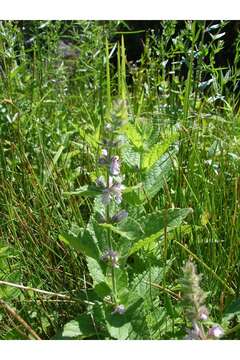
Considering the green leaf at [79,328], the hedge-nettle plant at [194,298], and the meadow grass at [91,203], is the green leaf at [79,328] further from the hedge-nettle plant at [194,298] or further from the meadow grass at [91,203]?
the hedge-nettle plant at [194,298]

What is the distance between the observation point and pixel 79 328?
4.78 feet

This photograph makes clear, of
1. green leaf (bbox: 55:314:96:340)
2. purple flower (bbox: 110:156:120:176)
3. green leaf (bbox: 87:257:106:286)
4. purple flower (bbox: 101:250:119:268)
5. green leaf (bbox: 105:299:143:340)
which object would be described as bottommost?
green leaf (bbox: 55:314:96:340)

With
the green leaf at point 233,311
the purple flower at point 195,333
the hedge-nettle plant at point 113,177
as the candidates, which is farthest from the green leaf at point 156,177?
the purple flower at point 195,333

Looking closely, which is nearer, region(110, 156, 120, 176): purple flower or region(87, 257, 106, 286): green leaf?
region(110, 156, 120, 176): purple flower

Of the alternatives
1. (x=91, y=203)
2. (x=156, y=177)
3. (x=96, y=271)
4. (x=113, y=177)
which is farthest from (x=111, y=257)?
(x=91, y=203)

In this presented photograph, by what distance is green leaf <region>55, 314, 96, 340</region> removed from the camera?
4.69 ft

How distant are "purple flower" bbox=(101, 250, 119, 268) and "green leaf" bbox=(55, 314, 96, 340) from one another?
17cm

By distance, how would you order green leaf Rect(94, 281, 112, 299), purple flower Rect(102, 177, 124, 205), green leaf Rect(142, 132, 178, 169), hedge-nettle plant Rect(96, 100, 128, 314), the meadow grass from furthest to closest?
the meadow grass → green leaf Rect(142, 132, 178, 169) → green leaf Rect(94, 281, 112, 299) → purple flower Rect(102, 177, 124, 205) → hedge-nettle plant Rect(96, 100, 128, 314)

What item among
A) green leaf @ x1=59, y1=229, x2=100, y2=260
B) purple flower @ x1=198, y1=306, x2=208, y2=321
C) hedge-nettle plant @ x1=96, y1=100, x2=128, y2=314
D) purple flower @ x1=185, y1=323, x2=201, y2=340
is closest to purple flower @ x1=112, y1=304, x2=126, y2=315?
hedge-nettle plant @ x1=96, y1=100, x2=128, y2=314

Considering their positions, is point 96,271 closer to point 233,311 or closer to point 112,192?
point 112,192

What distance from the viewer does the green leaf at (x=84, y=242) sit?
1408mm

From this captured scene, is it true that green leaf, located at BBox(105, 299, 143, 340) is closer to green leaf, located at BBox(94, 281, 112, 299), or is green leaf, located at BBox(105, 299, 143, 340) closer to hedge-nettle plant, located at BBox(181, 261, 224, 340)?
green leaf, located at BBox(94, 281, 112, 299)

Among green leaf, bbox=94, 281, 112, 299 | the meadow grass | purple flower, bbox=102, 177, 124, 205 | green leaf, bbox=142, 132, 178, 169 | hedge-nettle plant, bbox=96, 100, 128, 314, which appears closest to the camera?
hedge-nettle plant, bbox=96, 100, 128, 314
